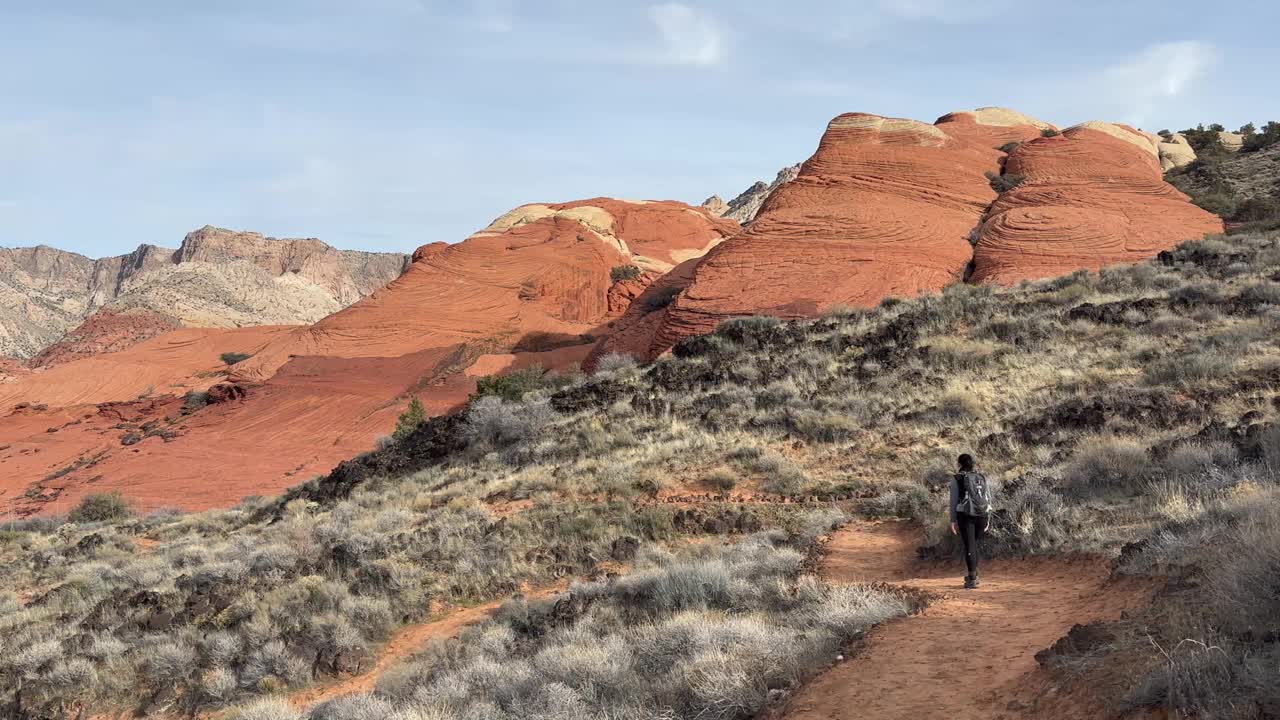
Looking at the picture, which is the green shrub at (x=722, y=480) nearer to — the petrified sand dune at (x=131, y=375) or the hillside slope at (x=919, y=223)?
the hillside slope at (x=919, y=223)

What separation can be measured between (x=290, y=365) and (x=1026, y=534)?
37.3 metres

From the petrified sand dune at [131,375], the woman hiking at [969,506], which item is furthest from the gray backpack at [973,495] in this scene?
the petrified sand dune at [131,375]

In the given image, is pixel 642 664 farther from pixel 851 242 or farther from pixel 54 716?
pixel 851 242

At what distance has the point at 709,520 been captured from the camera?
434 inches

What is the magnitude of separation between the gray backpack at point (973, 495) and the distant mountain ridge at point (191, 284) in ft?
222

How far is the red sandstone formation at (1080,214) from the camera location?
1063 inches

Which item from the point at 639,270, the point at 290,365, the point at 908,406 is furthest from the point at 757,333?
the point at 639,270

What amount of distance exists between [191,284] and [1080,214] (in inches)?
3156

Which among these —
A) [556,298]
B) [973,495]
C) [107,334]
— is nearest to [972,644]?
[973,495]

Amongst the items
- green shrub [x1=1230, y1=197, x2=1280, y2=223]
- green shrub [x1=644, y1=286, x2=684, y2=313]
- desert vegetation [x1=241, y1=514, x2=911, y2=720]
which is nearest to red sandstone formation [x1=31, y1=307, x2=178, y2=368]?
green shrub [x1=644, y1=286, x2=684, y2=313]

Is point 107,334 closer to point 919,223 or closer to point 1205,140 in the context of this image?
point 919,223

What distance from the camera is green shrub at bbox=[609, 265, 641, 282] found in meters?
50.0

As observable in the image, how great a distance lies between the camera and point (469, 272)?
46.3m

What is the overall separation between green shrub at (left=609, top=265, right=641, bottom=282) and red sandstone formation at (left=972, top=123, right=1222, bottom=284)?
21.8 metres
